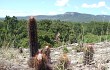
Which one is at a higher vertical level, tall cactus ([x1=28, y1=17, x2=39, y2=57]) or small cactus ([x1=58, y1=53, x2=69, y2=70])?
tall cactus ([x1=28, y1=17, x2=39, y2=57])

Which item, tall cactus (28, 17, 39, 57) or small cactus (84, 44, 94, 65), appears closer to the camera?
tall cactus (28, 17, 39, 57)

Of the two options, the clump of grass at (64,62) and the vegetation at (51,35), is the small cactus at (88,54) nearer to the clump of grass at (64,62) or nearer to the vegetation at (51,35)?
the vegetation at (51,35)

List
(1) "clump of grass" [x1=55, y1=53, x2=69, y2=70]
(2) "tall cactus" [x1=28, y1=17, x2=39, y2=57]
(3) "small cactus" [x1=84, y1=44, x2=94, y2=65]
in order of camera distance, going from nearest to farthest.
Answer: (2) "tall cactus" [x1=28, y1=17, x2=39, y2=57] → (1) "clump of grass" [x1=55, y1=53, x2=69, y2=70] → (3) "small cactus" [x1=84, y1=44, x2=94, y2=65]

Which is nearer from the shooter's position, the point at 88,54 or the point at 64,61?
the point at 64,61

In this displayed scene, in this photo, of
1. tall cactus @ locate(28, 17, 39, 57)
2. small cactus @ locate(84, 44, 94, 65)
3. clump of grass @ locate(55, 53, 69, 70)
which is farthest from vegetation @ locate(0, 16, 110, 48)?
tall cactus @ locate(28, 17, 39, 57)

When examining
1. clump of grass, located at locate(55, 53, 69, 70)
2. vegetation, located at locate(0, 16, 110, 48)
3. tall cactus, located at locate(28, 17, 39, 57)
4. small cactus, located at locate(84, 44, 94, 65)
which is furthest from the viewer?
vegetation, located at locate(0, 16, 110, 48)

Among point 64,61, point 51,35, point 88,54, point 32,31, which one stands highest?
point 32,31

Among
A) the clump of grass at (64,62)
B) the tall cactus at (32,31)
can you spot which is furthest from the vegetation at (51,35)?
the tall cactus at (32,31)

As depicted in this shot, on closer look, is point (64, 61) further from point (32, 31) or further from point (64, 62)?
point (32, 31)

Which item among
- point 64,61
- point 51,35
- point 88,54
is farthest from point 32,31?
point 51,35

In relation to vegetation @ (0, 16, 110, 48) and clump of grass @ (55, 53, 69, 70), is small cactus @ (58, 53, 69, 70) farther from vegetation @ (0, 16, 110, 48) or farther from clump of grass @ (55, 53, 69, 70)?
vegetation @ (0, 16, 110, 48)

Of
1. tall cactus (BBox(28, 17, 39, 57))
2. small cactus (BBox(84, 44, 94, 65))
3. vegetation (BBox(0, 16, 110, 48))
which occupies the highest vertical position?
tall cactus (BBox(28, 17, 39, 57))
